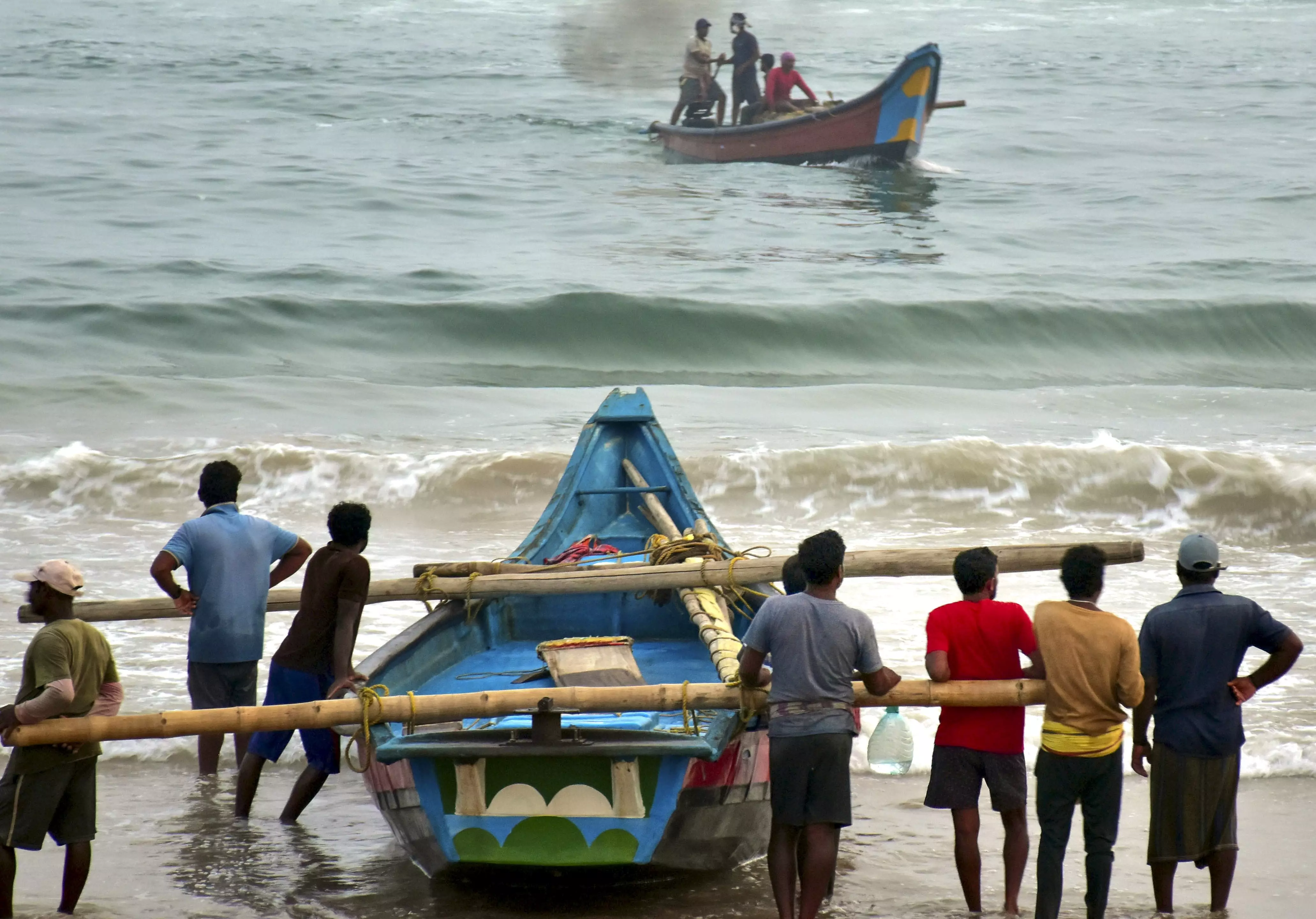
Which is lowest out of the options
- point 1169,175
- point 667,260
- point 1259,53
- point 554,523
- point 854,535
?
point 854,535

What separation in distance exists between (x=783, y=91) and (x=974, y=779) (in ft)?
62.2

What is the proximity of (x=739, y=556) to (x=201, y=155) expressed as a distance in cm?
2214

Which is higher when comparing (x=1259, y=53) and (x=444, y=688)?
(x=1259, y=53)

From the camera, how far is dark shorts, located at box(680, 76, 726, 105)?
2233 centimetres

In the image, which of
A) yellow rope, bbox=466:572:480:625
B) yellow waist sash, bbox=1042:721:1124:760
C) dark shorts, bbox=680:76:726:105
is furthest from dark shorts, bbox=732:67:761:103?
yellow waist sash, bbox=1042:721:1124:760

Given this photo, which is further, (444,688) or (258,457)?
(258,457)

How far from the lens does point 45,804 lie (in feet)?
12.5

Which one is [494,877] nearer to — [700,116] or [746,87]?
[746,87]

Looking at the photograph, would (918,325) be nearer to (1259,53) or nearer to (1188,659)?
(1188,659)

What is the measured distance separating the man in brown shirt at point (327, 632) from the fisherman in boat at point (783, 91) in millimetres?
17424

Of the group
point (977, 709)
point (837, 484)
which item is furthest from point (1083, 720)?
point (837, 484)

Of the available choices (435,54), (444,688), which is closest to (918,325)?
(444,688)

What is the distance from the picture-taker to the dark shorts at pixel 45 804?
12.4 feet

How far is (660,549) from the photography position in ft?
17.6
